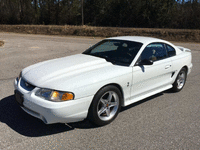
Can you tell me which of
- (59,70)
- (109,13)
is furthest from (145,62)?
(109,13)

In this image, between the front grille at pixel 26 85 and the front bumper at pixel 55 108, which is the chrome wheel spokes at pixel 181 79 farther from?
→ the front grille at pixel 26 85

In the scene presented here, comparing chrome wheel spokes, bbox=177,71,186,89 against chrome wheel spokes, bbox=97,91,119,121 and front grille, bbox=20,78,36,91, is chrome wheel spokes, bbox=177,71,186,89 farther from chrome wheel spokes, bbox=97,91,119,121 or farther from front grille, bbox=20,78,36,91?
front grille, bbox=20,78,36,91

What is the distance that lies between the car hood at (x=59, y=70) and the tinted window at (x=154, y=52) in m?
0.90

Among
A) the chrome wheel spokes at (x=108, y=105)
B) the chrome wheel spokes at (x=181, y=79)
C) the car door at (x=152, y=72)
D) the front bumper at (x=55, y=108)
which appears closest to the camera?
the front bumper at (x=55, y=108)

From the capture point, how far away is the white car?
127 inches

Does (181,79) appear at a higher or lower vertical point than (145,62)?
lower

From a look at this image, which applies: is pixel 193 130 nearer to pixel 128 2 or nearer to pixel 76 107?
pixel 76 107

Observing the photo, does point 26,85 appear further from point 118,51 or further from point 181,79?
point 181,79

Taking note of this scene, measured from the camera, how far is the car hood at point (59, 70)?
11.5 feet

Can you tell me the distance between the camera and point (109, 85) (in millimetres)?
3666

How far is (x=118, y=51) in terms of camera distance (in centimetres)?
460

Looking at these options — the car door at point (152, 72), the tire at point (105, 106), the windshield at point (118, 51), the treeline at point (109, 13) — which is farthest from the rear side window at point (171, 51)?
the treeline at point (109, 13)

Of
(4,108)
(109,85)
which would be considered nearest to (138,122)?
(109,85)

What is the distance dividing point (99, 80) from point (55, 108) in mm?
867
